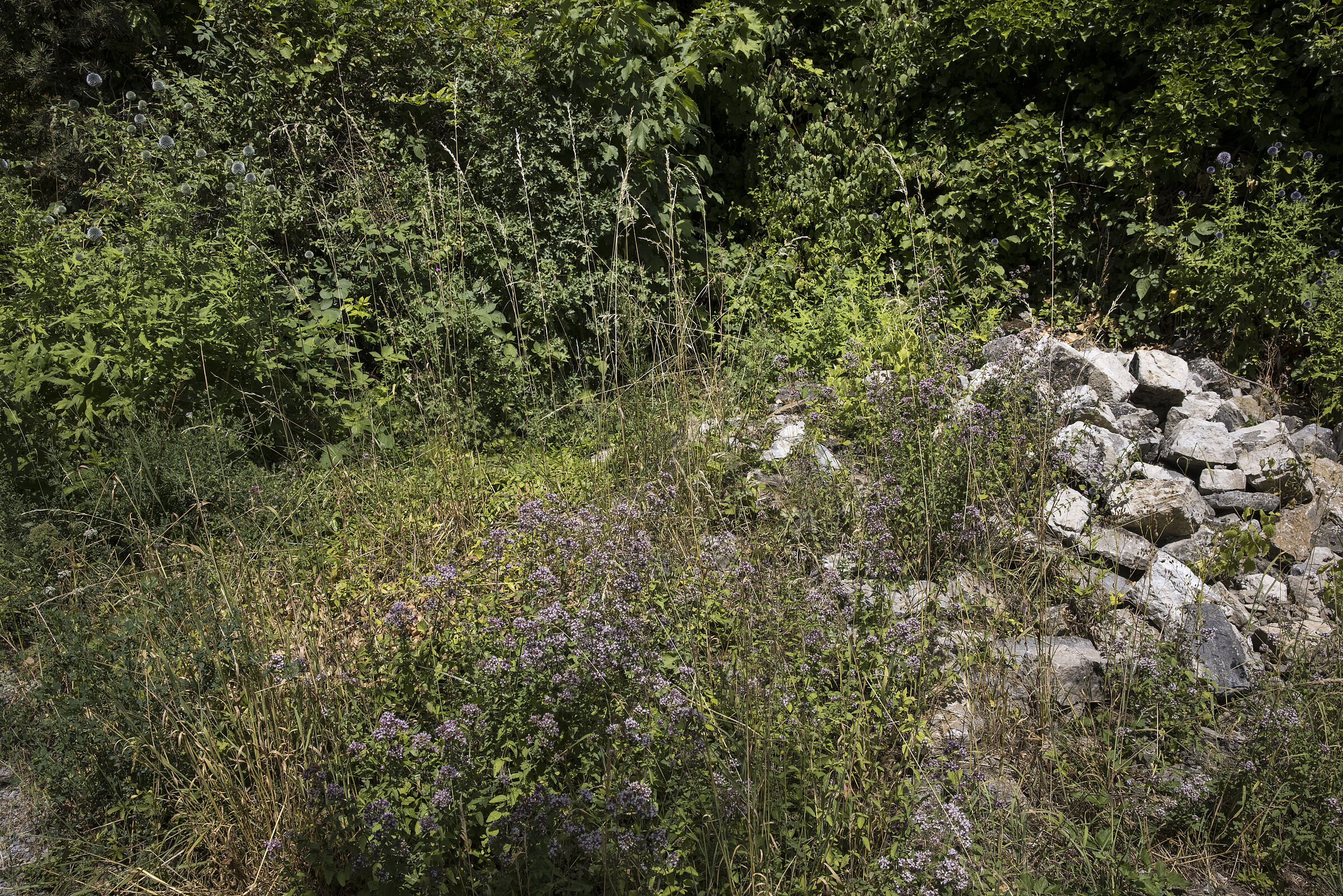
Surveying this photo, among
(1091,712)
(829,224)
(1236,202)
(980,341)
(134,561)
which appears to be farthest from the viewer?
(829,224)

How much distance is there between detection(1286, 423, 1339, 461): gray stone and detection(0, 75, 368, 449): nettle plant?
4899 millimetres

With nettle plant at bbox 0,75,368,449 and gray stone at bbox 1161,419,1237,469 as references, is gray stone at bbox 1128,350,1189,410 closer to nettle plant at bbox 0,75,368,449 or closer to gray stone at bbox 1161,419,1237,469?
gray stone at bbox 1161,419,1237,469

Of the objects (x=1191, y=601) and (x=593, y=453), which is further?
(x=593, y=453)

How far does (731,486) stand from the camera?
13.0 ft

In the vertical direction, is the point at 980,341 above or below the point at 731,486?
above

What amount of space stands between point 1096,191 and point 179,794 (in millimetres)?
5931

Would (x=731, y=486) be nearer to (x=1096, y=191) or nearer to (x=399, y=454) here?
(x=399, y=454)

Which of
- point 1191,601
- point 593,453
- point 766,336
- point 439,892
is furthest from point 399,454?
point 1191,601

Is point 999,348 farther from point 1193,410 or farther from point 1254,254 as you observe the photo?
point 1254,254

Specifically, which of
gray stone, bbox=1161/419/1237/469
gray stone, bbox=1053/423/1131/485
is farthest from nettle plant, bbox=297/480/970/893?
gray stone, bbox=1161/419/1237/469

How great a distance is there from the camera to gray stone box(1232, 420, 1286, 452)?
13.5ft

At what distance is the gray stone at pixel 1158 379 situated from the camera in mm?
4500

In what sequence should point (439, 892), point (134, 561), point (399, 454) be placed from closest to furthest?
point (439, 892) → point (134, 561) → point (399, 454)

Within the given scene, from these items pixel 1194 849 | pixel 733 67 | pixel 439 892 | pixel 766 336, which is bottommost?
pixel 1194 849
